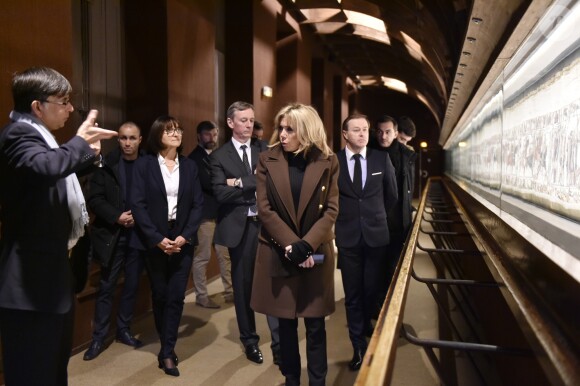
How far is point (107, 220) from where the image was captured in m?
4.23

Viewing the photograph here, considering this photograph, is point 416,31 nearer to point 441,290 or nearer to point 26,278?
point 441,290

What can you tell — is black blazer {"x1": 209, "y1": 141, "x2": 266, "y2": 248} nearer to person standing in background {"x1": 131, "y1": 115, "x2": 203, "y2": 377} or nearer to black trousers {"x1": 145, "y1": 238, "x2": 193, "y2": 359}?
person standing in background {"x1": 131, "y1": 115, "x2": 203, "y2": 377}

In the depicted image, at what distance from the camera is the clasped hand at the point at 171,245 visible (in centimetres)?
380

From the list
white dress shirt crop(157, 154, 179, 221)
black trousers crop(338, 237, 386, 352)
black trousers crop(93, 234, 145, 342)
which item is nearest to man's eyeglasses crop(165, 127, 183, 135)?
white dress shirt crop(157, 154, 179, 221)

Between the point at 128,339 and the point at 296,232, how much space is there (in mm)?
2079

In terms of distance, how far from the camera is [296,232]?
3.08 meters

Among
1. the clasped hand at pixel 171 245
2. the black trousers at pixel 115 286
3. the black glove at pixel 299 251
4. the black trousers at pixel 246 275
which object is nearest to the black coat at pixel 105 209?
the black trousers at pixel 115 286

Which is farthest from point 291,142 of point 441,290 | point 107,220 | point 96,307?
point 441,290

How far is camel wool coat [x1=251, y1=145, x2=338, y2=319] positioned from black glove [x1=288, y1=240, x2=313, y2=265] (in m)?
0.05

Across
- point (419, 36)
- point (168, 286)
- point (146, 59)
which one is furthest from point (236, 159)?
point (419, 36)

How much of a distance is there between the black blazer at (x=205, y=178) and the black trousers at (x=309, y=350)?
2.40 m

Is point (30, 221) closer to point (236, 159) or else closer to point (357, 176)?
point (236, 159)

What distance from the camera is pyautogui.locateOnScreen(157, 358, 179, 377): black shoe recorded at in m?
3.83

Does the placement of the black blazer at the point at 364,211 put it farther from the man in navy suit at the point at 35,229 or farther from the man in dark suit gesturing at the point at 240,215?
the man in navy suit at the point at 35,229
